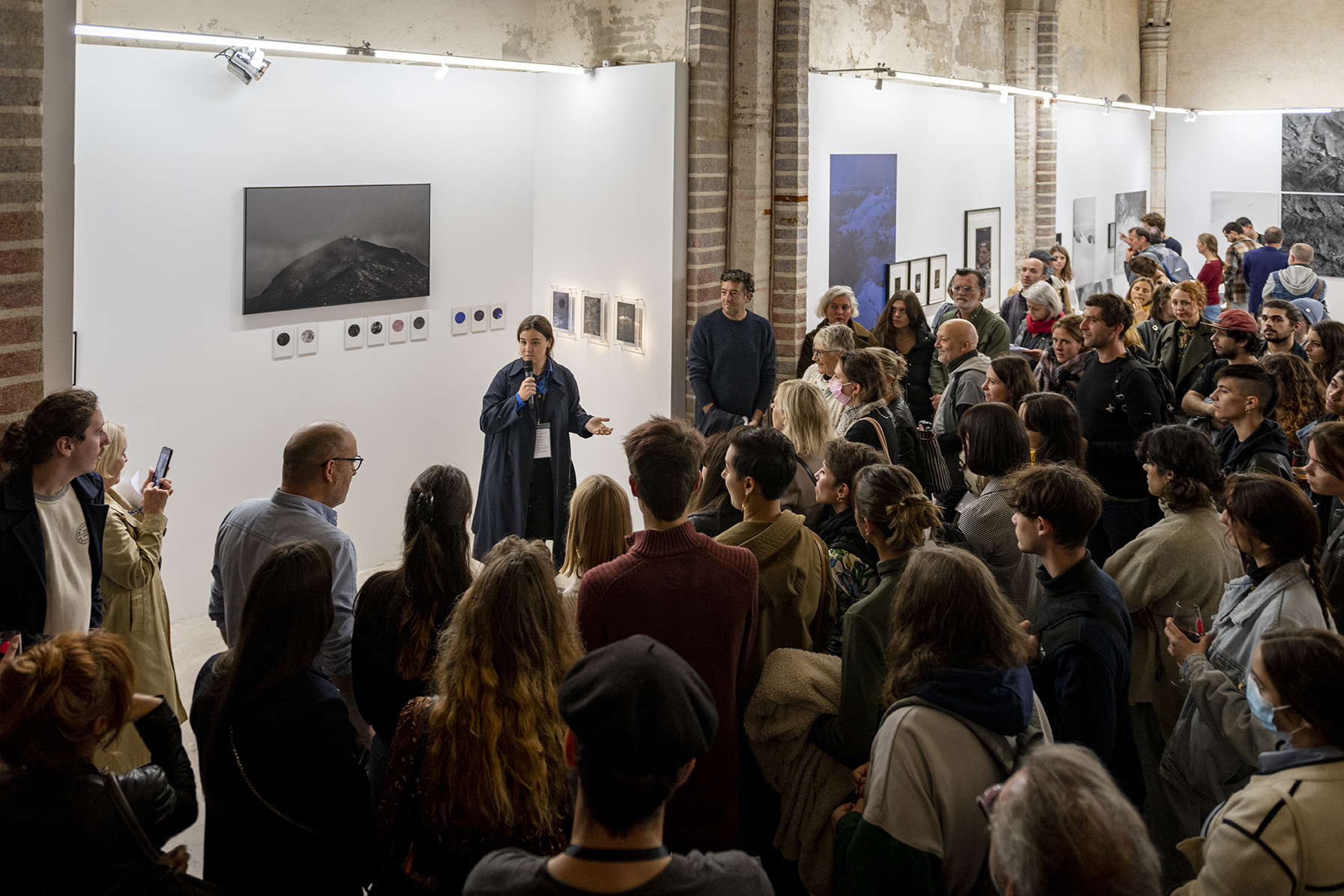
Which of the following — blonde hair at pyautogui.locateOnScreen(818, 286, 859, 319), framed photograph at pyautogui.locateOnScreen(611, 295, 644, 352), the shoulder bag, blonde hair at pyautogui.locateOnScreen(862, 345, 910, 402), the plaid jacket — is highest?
the plaid jacket

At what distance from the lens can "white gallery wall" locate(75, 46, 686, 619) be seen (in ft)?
20.6

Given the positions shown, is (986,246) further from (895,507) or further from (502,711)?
(502,711)

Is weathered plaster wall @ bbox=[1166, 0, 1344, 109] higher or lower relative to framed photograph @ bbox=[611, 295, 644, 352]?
higher

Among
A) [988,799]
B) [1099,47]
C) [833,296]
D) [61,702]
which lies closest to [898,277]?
[833,296]

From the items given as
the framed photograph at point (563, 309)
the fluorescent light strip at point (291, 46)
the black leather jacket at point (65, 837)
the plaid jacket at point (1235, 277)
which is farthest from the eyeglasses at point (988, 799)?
the plaid jacket at point (1235, 277)

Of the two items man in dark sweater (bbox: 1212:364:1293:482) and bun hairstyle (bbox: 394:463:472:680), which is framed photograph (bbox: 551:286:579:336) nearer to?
man in dark sweater (bbox: 1212:364:1293:482)

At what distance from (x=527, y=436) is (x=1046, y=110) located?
8.79m

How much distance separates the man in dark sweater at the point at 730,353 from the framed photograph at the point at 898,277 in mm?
2798

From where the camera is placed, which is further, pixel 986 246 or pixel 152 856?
pixel 986 246

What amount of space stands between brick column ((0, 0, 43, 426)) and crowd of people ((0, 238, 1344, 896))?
47 centimetres

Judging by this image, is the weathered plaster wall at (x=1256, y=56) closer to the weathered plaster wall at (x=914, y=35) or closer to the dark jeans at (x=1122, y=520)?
the weathered plaster wall at (x=914, y=35)

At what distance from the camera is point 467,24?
27.3 feet

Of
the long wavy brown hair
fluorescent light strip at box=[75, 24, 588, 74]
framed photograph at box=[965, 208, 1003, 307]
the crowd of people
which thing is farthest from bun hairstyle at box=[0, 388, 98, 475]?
framed photograph at box=[965, 208, 1003, 307]

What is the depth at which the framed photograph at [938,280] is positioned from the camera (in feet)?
36.0
